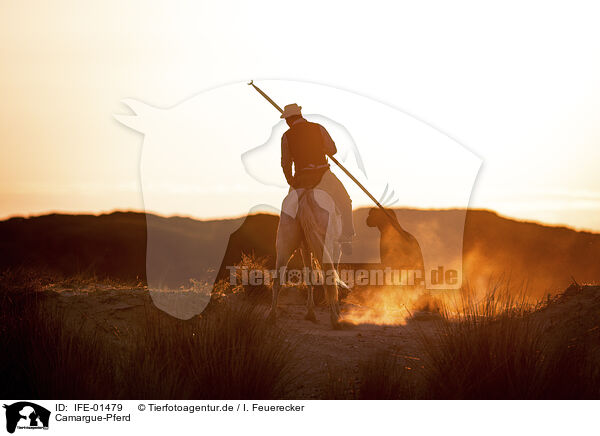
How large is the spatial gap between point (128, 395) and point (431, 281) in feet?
19.7

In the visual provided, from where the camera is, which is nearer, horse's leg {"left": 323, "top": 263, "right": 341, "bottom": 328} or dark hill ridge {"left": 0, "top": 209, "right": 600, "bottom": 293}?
horse's leg {"left": 323, "top": 263, "right": 341, "bottom": 328}

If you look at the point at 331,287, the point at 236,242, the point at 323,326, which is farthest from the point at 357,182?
the point at 236,242

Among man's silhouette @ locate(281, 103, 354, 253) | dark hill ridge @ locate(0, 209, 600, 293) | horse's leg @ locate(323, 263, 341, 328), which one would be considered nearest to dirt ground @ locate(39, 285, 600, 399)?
horse's leg @ locate(323, 263, 341, 328)

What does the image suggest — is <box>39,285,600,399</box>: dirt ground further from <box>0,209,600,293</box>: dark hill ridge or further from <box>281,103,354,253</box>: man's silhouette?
<box>0,209,600,293</box>: dark hill ridge

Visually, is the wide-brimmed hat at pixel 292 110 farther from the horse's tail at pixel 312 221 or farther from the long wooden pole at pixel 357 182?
the horse's tail at pixel 312 221

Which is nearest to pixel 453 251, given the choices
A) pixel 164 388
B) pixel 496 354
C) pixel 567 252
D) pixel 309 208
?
pixel 309 208

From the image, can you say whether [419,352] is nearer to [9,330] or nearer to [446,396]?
[446,396]
